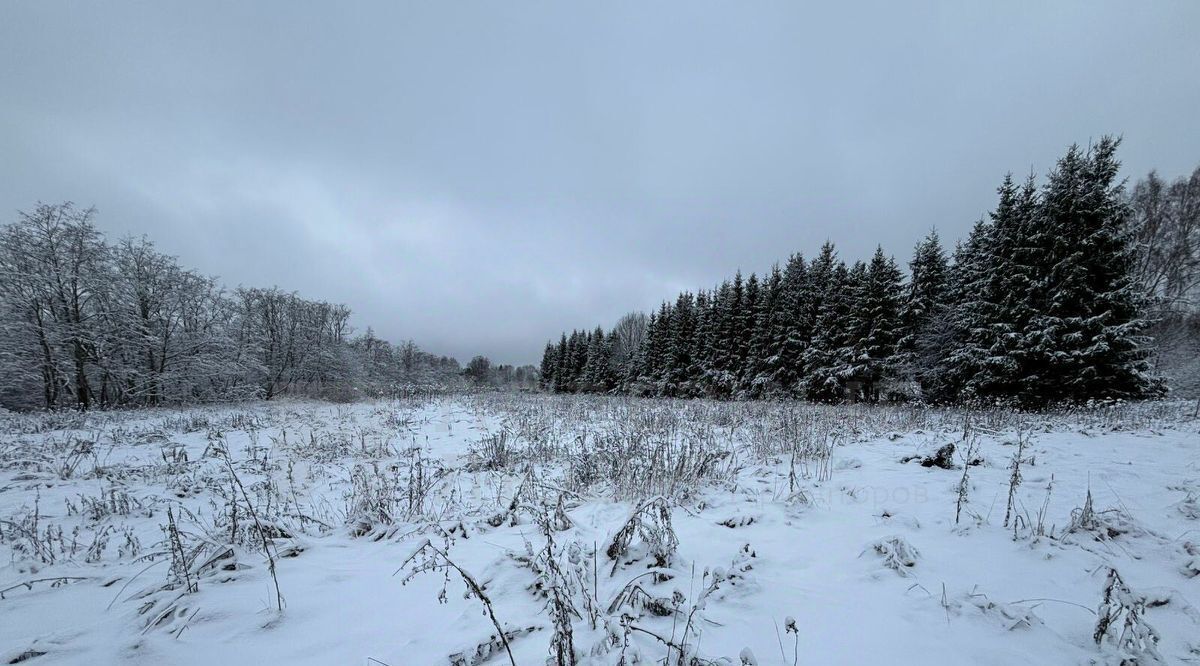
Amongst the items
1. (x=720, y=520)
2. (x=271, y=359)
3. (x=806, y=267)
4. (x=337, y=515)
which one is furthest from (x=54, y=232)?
(x=806, y=267)

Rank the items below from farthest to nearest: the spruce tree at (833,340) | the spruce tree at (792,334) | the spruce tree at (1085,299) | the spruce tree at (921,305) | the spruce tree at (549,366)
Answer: the spruce tree at (549,366), the spruce tree at (792,334), the spruce tree at (833,340), the spruce tree at (921,305), the spruce tree at (1085,299)

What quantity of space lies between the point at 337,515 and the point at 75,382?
2144 cm

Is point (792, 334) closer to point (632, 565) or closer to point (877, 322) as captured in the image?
point (877, 322)

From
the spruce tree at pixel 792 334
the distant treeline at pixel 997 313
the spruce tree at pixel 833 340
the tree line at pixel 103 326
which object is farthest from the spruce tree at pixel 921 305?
the tree line at pixel 103 326

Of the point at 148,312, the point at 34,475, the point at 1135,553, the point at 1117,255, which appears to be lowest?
the point at 34,475

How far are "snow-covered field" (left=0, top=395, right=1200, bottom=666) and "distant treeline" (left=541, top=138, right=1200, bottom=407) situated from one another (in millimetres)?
10643

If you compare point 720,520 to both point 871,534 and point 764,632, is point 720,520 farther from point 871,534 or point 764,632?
point 764,632

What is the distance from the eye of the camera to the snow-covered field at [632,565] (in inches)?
71.4

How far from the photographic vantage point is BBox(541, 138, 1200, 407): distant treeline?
1248cm

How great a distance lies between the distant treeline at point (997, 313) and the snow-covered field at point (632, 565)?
1064 cm

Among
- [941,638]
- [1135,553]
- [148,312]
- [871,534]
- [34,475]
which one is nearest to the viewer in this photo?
[941,638]

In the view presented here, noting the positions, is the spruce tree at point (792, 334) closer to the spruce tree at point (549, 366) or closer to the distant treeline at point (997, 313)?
the distant treeline at point (997, 313)

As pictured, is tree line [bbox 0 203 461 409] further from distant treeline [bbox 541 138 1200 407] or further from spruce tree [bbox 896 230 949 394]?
spruce tree [bbox 896 230 949 394]

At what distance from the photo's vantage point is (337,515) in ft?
13.3
